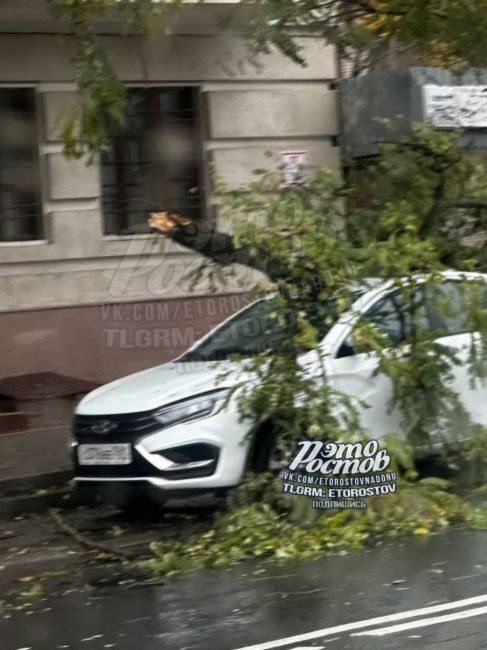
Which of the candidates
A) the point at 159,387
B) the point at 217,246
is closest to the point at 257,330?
the point at 217,246

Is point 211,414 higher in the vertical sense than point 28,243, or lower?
lower

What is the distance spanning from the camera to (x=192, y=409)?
28.9 ft

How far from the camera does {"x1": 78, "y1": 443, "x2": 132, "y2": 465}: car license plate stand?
8.84m

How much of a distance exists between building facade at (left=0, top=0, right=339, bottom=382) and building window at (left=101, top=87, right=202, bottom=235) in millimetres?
15

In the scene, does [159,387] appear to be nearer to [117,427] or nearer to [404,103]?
[117,427]

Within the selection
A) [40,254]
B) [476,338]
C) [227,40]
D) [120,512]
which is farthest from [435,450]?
[227,40]

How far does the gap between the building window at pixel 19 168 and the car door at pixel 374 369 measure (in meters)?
6.58

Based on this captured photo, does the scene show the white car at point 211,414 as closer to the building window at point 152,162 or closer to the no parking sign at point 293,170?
the no parking sign at point 293,170

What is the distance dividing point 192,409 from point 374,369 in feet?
4.68

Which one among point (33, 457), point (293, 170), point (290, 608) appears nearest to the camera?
point (290, 608)

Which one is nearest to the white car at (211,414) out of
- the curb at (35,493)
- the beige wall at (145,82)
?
the curb at (35,493)

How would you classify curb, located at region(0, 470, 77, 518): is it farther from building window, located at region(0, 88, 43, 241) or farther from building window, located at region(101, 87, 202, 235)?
building window, located at region(101, 87, 202, 235)

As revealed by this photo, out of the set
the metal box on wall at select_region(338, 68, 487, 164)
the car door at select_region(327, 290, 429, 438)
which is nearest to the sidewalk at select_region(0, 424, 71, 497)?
the car door at select_region(327, 290, 429, 438)

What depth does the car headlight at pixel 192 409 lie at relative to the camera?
8789 millimetres
